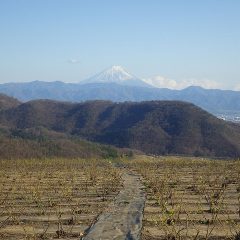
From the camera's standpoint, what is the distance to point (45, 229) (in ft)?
30.7

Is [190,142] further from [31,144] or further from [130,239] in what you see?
[130,239]

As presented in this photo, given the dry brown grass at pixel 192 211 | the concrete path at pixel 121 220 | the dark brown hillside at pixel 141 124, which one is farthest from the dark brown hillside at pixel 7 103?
the concrete path at pixel 121 220

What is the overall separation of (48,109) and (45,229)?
506 feet

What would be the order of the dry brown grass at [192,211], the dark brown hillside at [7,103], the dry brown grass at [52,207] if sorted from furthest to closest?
the dark brown hillside at [7,103] → the dry brown grass at [52,207] → the dry brown grass at [192,211]

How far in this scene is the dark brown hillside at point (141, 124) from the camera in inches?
4311

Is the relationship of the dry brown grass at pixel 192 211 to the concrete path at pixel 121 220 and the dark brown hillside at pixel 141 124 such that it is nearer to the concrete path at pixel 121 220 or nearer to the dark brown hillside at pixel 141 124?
the concrete path at pixel 121 220

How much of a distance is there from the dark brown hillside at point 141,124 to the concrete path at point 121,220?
90.1 m

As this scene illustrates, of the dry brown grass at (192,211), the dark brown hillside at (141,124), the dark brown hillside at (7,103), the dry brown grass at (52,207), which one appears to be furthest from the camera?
the dark brown hillside at (7,103)

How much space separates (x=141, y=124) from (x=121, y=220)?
11810 centimetres

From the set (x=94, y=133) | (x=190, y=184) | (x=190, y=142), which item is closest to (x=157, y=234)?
(x=190, y=184)

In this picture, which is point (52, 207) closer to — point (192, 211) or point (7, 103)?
point (192, 211)

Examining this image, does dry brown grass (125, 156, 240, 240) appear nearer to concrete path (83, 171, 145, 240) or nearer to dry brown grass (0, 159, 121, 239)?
concrete path (83, 171, 145, 240)

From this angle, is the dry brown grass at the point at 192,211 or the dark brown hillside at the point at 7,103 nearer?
the dry brown grass at the point at 192,211

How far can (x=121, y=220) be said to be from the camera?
10.0m
